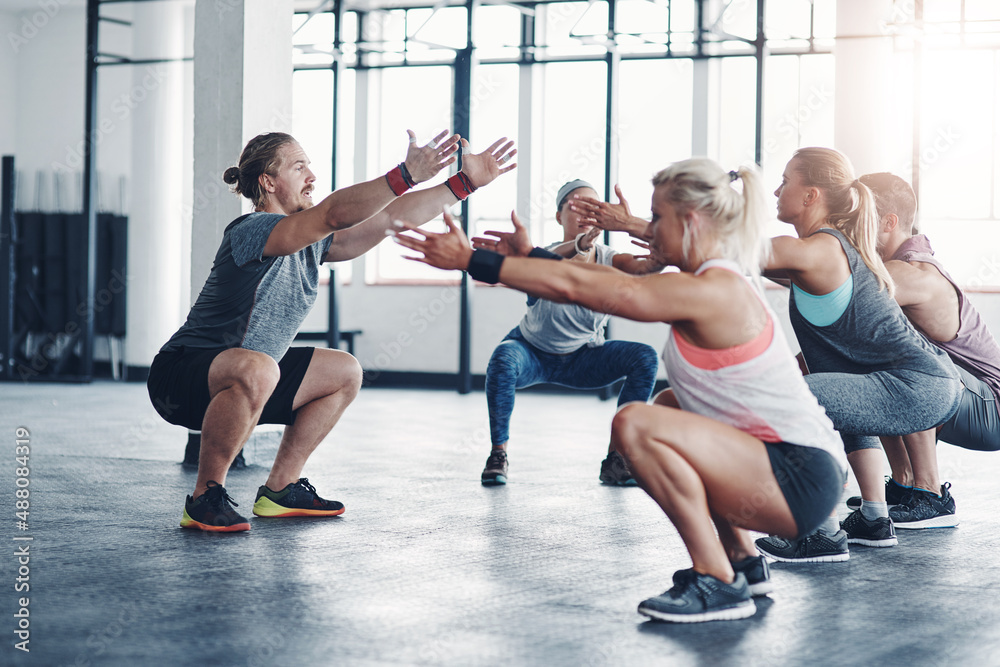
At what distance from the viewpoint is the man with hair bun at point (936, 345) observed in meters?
3.15

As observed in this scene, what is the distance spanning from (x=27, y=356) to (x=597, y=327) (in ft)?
25.2

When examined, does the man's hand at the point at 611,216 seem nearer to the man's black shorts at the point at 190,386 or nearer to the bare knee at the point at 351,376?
the bare knee at the point at 351,376

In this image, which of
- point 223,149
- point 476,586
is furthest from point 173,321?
point 476,586

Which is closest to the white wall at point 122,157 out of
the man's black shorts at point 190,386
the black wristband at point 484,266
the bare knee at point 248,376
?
the man's black shorts at point 190,386

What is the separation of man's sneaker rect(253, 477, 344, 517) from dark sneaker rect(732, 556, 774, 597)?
1421mm

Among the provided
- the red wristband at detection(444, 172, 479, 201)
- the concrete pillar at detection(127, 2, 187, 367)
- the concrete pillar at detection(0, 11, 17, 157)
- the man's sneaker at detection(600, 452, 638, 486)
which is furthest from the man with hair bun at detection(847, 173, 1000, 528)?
the concrete pillar at detection(0, 11, 17, 157)

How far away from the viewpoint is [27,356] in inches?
401

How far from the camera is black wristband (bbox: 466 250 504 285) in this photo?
6.90ft

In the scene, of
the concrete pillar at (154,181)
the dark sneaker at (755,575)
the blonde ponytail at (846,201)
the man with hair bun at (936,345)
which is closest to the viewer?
the dark sneaker at (755,575)

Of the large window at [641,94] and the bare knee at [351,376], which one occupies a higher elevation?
the large window at [641,94]

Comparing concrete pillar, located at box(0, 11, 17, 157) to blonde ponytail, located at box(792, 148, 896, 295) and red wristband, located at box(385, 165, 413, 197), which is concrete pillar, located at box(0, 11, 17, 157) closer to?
red wristband, located at box(385, 165, 413, 197)

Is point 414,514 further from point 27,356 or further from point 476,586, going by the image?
point 27,356

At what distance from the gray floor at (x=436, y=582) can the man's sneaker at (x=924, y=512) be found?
0.05 m

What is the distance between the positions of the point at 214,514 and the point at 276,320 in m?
0.57
